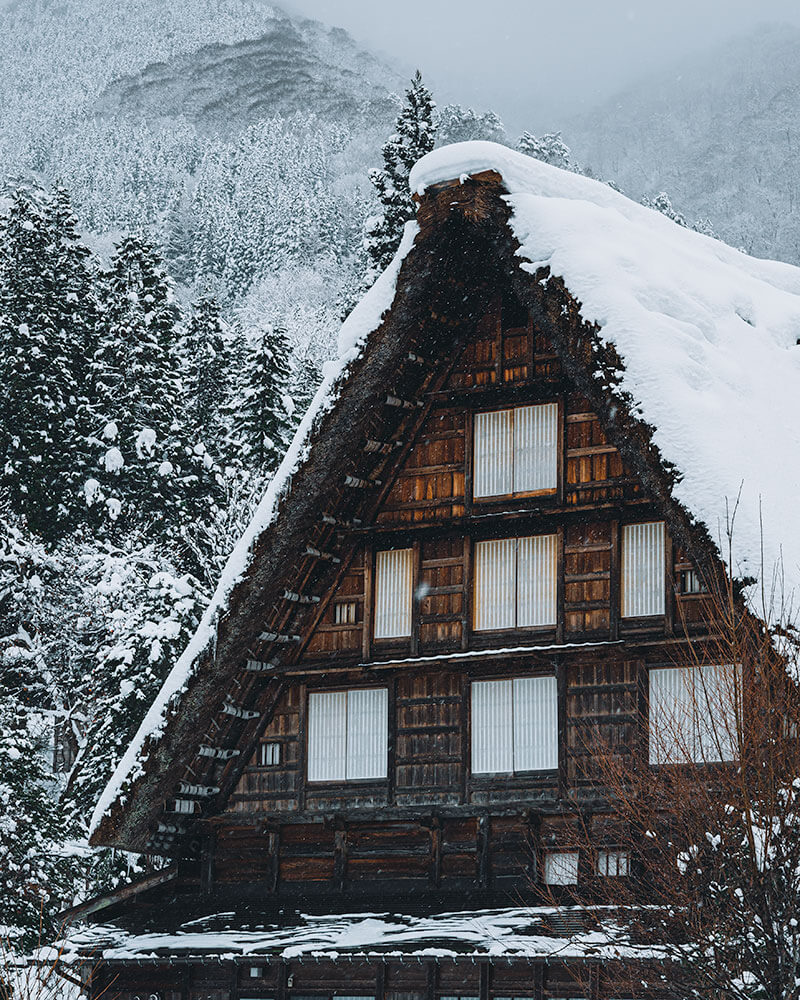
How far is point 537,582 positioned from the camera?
1619cm

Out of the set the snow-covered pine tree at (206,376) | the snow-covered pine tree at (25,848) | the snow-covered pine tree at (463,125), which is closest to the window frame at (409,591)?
the snow-covered pine tree at (25,848)

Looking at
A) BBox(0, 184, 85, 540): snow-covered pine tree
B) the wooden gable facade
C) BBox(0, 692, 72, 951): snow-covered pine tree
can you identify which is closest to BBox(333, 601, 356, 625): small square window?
the wooden gable facade

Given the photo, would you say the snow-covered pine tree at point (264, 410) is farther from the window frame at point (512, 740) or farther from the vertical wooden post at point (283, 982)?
the vertical wooden post at point (283, 982)

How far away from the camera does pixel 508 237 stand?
16109 millimetres

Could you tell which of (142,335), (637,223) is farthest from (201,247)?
(637,223)

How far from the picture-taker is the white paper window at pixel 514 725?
1574 centimetres

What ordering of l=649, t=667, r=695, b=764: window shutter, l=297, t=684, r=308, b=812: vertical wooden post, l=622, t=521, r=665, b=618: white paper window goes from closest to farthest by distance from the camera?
l=649, t=667, r=695, b=764: window shutter → l=622, t=521, r=665, b=618: white paper window → l=297, t=684, r=308, b=812: vertical wooden post

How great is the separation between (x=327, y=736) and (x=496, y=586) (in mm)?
2720

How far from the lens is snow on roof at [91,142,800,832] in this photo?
13.6 m

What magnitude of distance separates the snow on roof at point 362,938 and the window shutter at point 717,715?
77.7 inches

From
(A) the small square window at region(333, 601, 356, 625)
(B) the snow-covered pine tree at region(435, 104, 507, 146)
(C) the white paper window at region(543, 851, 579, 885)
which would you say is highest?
(B) the snow-covered pine tree at region(435, 104, 507, 146)

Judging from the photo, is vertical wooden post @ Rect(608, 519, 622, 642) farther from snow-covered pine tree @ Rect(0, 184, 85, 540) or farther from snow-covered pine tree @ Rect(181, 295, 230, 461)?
snow-covered pine tree @ Rect(181, 295, 230, 461)

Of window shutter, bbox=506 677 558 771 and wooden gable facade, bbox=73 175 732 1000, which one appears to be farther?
window shutter, bbox=506 677 558 771

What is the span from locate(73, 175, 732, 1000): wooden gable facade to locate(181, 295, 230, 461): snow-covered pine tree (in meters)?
28.5
